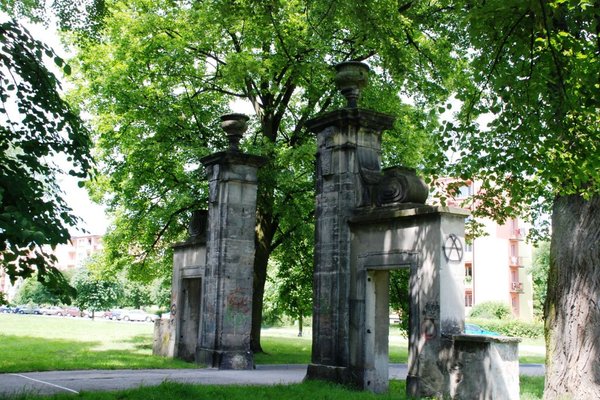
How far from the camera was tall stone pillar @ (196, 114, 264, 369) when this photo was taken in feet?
44.8

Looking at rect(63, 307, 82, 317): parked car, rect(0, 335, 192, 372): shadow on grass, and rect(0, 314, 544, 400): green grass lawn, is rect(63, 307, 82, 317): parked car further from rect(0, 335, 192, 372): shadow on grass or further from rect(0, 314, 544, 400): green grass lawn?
rect(0, 335, 192, 372): shadow on grass

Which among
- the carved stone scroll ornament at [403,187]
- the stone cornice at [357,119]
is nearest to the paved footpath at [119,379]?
the carved stone scroll ornament at [403,187]

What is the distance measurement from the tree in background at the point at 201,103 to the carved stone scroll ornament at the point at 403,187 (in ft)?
19.8

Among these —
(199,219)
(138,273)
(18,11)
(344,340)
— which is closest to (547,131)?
(344,340)

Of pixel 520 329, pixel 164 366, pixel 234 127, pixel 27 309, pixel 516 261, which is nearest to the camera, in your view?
pixel 164 366

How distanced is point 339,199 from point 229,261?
4022 millimetres

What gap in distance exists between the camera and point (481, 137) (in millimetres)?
10602

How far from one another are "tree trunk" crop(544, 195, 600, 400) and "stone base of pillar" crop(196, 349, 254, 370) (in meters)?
6.51

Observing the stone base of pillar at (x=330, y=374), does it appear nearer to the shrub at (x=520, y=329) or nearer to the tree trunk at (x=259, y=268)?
the tree trunk at (x=259, y=268)

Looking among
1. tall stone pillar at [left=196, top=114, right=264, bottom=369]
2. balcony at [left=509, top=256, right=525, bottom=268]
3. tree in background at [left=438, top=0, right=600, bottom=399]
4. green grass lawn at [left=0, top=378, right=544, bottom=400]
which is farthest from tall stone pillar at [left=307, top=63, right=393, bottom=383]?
balcony at [left=509, top=256, right=525, bottom=268]

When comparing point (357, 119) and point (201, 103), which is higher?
point (201, 103)

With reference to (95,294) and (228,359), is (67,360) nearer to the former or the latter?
(228,359)

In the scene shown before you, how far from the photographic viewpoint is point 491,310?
159ft

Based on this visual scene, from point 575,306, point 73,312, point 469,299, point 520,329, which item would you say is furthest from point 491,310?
point 73,312
